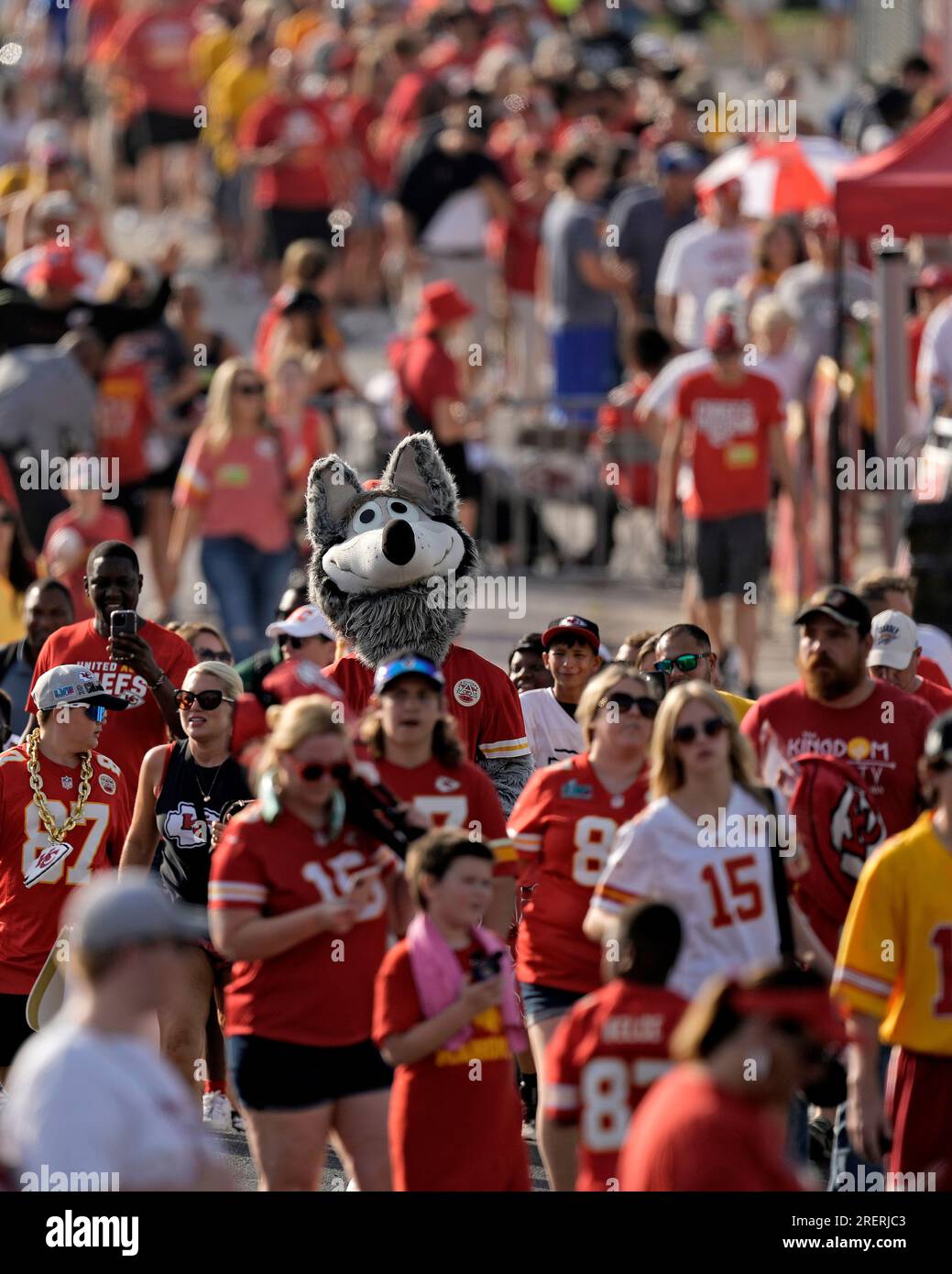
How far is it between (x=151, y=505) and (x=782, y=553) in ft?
11.7

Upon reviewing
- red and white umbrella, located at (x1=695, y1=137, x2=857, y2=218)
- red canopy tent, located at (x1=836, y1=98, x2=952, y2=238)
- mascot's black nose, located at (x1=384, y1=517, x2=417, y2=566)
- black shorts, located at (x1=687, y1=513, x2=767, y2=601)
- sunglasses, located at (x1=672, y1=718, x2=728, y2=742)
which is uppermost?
red and white umbrella, located at (x1=695, y1=137, x2=857, y2=218)

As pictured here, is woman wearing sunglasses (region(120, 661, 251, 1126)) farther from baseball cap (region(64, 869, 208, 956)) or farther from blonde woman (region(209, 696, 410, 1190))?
baseball cap (region(64, 869, 208, 956))

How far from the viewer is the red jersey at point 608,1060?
6.43 m

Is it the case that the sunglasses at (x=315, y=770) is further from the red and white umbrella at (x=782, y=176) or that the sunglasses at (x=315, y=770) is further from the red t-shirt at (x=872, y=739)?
the red and white umbrella at (x=782, y=176)

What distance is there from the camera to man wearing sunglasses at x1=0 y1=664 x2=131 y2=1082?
28.6 ft

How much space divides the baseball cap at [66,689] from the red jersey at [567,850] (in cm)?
159

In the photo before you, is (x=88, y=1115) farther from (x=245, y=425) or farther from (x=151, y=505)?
(x=151, y=505)

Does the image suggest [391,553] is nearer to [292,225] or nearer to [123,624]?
[123,624]

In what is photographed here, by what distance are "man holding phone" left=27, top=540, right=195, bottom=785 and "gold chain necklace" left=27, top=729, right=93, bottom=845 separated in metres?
0.50

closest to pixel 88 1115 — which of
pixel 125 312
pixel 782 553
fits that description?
pixel 125 312

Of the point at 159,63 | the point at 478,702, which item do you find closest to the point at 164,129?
the point at 159,63

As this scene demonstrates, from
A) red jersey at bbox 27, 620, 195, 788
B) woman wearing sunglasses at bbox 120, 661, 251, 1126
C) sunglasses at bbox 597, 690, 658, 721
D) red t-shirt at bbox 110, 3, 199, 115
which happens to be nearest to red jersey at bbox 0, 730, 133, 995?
woman wearing sunglasses at bbox 120, 661, 251, 1126

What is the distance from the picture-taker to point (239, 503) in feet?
44.7

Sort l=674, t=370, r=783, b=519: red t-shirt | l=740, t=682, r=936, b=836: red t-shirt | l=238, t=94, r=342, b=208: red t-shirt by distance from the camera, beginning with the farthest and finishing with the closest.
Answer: l=238, t=94, r=342, b=208: red t-shirt
l=674, t=370, r=783, b=519: red t-shirt
l=740, t=682, r=936, b=836: red t-shirt
